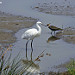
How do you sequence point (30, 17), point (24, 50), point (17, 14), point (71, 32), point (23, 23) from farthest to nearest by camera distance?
point (17, 14) < point (30, 17) < point (23, 23) < point (71, 32) < point (24, 50)

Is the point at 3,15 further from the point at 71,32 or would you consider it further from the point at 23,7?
the point at 71,32

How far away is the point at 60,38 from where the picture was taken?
13836mm

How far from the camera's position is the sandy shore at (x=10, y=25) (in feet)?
43.8

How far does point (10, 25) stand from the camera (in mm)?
16703

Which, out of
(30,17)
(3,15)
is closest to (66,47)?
(30,17)

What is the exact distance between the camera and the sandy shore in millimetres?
13359

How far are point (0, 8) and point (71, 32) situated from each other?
11.1 m

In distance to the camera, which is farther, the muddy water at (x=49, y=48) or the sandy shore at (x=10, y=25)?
the sandy shore at (x=10, y=25)

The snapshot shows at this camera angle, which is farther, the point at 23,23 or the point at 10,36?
the point at 23,23

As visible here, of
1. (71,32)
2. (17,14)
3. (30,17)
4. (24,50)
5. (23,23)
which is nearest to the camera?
(24,50)

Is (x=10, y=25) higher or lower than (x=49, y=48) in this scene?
lower

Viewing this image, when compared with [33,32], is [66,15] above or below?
below

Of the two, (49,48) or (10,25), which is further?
(10,25)

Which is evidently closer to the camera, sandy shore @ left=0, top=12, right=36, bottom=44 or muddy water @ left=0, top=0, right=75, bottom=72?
muddy water @ left=0, top=0, right=75, bottom=72
